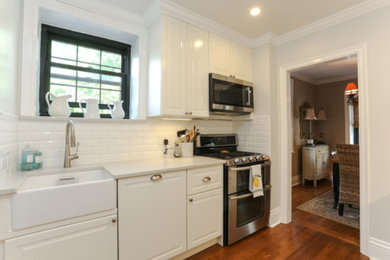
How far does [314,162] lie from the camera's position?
4.27 meters

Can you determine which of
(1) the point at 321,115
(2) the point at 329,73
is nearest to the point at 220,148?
(1) the point at 321,115

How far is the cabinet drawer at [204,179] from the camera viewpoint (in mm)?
1847

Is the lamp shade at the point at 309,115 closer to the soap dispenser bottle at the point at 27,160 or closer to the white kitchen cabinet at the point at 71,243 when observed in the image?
the white kitchen cabinet at the point at 71,243

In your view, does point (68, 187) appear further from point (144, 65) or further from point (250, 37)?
point (250, 37)

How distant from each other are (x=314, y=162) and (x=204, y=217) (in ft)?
11.3

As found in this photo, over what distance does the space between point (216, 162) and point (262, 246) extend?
1024 mm

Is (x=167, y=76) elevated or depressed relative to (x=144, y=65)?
depressed

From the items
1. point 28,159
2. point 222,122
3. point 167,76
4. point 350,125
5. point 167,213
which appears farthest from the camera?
point 350,125

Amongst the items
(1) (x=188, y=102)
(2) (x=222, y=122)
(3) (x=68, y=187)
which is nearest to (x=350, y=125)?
(2) (x=222, y=122)

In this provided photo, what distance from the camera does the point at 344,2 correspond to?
194cm

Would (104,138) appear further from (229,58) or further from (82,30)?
(229,58)

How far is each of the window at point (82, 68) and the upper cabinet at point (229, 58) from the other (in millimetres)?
1033

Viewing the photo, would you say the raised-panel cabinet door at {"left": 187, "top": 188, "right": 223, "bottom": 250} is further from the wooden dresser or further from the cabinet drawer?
the wooden dresser

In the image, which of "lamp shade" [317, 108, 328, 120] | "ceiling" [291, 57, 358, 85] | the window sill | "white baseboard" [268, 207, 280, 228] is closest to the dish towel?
"white baseboard" [268, 207, 280, 228]
